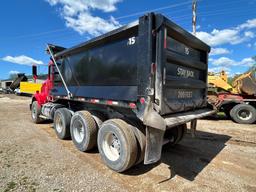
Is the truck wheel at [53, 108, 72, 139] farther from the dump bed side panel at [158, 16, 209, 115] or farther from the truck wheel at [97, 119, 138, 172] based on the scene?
the dump bed side panel at [158, 16, 209, 115]

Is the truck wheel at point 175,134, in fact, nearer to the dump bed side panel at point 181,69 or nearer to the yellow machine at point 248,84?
the dump bed side panel at point 181,69

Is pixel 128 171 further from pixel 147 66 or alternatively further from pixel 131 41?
pixel 131 41

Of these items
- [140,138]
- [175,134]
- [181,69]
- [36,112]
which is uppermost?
[181,69]

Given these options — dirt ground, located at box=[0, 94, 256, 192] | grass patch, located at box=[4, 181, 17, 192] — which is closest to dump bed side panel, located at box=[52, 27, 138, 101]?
dirt ground, located at box=[0, 94, 256, 192]

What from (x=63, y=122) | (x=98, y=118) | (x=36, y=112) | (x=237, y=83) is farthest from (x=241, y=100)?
(x=36, y=112)

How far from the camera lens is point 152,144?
333 cm

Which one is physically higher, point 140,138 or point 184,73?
point 184,73

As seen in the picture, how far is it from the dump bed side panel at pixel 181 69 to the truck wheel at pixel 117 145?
0.78 meters

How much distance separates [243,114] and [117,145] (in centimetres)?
810

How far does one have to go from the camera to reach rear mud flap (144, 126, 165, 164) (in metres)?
3.30

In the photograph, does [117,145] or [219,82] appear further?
[219,82]

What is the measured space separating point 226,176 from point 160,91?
2.08m

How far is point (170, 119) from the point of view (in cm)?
356

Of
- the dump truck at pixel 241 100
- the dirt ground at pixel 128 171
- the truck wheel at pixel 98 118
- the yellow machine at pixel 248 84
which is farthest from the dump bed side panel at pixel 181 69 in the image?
the yellow machine at pixel 248 84
